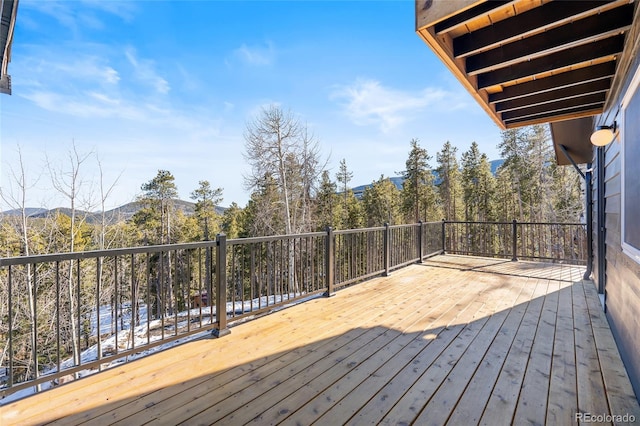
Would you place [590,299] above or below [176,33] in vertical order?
below

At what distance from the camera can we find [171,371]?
2100mm

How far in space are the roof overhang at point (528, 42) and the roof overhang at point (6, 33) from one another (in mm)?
2823

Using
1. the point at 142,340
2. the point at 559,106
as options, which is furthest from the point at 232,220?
the point at 559,106

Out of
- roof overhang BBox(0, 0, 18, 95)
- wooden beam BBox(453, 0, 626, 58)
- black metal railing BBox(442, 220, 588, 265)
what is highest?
roof overhang BBox(0, 0, 18, 95)

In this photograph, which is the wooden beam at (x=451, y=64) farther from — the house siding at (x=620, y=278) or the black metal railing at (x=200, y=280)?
the black metal railing at (x=200, y=280)

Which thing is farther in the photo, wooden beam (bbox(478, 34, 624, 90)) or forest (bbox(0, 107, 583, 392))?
forest (bbox(0, 107, 583, 392))

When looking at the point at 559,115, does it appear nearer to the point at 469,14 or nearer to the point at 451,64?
the point at 451,64

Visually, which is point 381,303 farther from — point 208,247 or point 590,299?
point 590,299

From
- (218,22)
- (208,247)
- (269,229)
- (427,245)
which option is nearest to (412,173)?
(269,229)

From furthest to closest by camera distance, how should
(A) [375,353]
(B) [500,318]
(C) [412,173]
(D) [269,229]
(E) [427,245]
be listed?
(C) [412,173] → (D) [269,229] → (E) [427,245] → (B) [500,318] → (A) [375,353]

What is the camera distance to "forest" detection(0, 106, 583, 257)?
31.4ft

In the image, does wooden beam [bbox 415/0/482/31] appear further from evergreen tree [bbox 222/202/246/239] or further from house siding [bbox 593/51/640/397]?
evergreen tree [bbox 222/202/246/239]

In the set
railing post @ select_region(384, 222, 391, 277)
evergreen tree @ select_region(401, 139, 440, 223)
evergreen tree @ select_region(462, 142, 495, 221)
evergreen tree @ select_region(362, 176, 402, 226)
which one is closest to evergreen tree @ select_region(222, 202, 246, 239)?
evergreen tree @ select_region(362, 176, 402, 226)

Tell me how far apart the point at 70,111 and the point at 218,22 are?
8.32m
